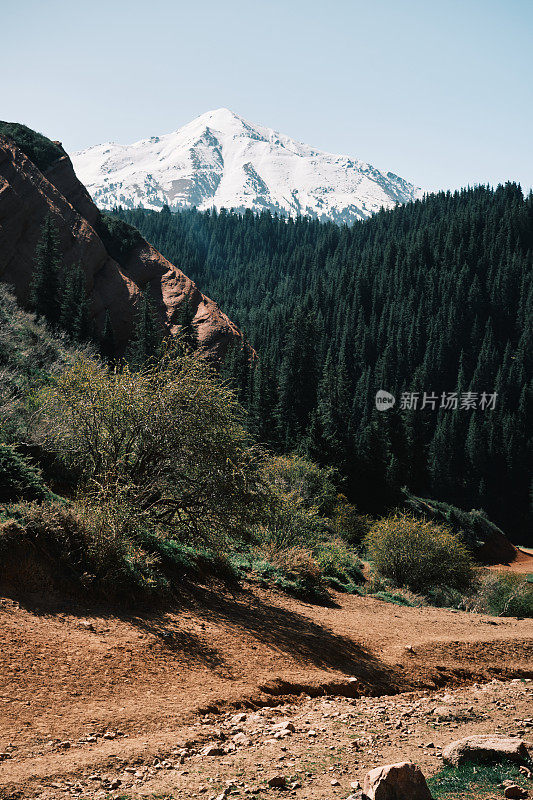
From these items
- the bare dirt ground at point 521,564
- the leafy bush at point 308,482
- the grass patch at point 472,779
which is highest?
the grass patch at point 472,779

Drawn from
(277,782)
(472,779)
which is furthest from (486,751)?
(277,782)

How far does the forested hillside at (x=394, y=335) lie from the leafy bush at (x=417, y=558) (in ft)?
89.3

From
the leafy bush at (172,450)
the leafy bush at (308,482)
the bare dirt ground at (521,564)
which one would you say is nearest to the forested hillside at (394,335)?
the bare dirt ground at (521,564)

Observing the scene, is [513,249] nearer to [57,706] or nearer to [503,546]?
[503,546]

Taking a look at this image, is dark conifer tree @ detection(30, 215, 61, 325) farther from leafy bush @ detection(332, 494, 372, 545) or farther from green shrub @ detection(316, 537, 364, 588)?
green shrub @ detection(316, 537, 364, 588)

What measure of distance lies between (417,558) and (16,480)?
18.6 m

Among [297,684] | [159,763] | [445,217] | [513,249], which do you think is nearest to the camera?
[159,763]

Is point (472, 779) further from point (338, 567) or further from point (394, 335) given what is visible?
point (394, 335)

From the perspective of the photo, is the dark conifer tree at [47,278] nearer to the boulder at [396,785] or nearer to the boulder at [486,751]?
the boulder at [486,751]

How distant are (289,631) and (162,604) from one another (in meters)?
2.95

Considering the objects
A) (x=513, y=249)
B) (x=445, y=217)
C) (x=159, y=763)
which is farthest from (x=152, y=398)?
(x=445, y=217)

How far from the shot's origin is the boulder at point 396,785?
5.07m

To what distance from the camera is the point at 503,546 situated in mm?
61250

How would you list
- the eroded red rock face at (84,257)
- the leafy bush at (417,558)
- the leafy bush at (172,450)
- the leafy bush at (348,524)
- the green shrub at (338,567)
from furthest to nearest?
the eroded red rock face at (84,257)
the leafy bush at (348,524)
the leafy bush at (417,558)
the green shrub at (338,567)
the leafy bush at (172,450)
